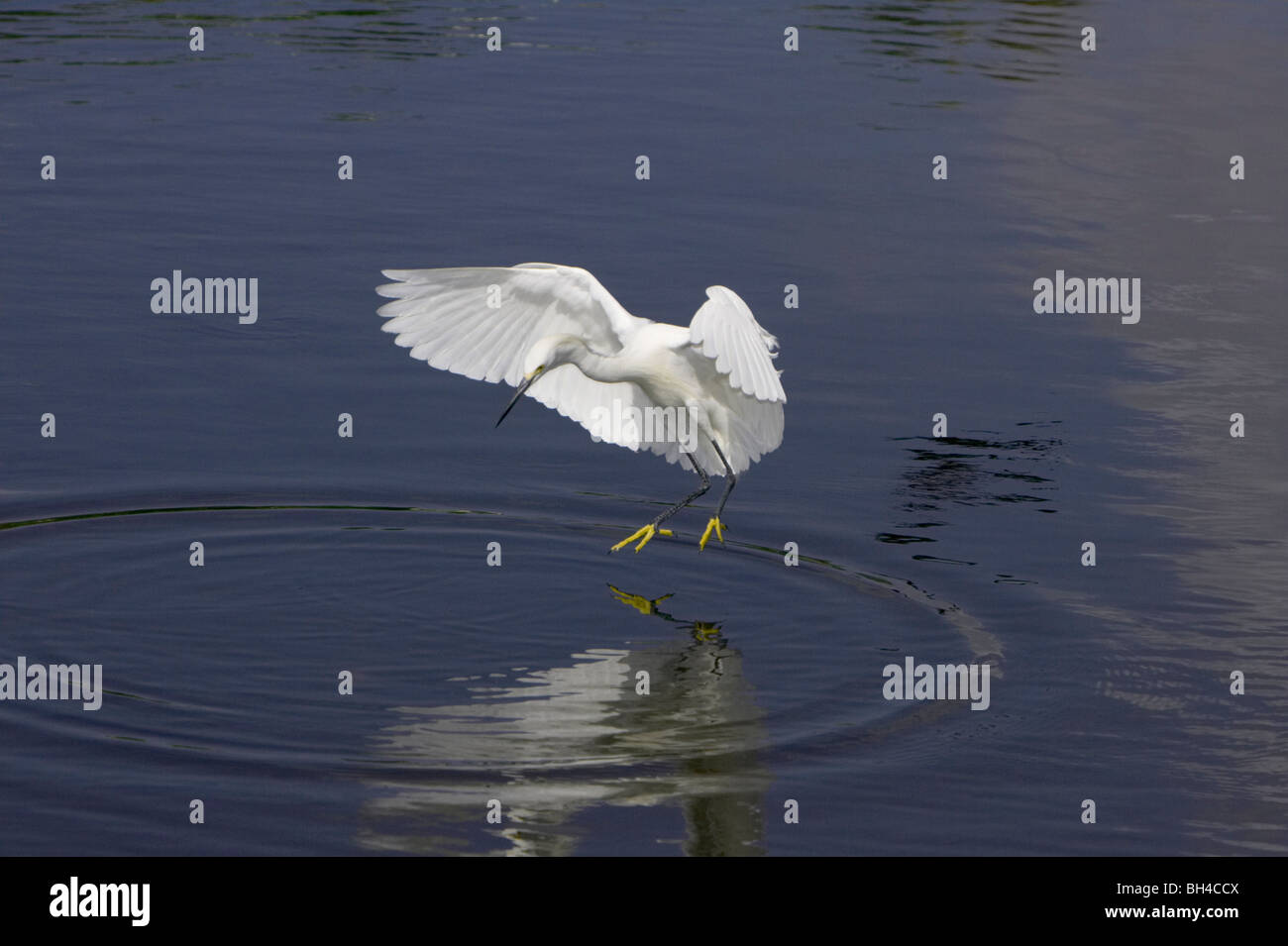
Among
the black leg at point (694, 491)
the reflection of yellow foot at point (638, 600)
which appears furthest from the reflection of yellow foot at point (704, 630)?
the black leg at point (694, 491)

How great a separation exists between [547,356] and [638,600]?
158cm

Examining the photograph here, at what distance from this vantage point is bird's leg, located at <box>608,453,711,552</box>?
1262cm

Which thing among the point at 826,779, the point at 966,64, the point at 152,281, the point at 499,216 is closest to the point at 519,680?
the point at 826,779

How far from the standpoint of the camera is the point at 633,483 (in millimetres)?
14008

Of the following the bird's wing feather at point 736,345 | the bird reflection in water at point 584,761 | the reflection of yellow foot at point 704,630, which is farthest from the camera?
the reflection of yellow foot at point 704,630

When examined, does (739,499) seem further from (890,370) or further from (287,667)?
(287,667)

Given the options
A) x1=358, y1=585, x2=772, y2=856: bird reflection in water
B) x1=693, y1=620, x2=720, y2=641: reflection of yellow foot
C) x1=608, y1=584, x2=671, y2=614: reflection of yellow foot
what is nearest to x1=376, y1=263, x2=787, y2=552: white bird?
x1=608, y1=584, x2=671, y2=614: reflection of yellow foot

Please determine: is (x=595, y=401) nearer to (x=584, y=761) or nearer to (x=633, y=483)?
(x=633, y=483)

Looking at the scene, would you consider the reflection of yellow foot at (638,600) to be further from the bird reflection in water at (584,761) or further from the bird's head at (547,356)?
the bird's head at (547,356)

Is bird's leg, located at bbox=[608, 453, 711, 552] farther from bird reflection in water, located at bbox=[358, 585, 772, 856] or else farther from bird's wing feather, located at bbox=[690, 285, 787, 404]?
bird's wing feather, located at bbox=[690, 285, 787, 404]

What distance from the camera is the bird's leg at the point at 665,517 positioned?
12.6 metres

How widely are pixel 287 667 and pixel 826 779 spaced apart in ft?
9.95

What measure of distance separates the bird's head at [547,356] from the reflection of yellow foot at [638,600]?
4.18ft
